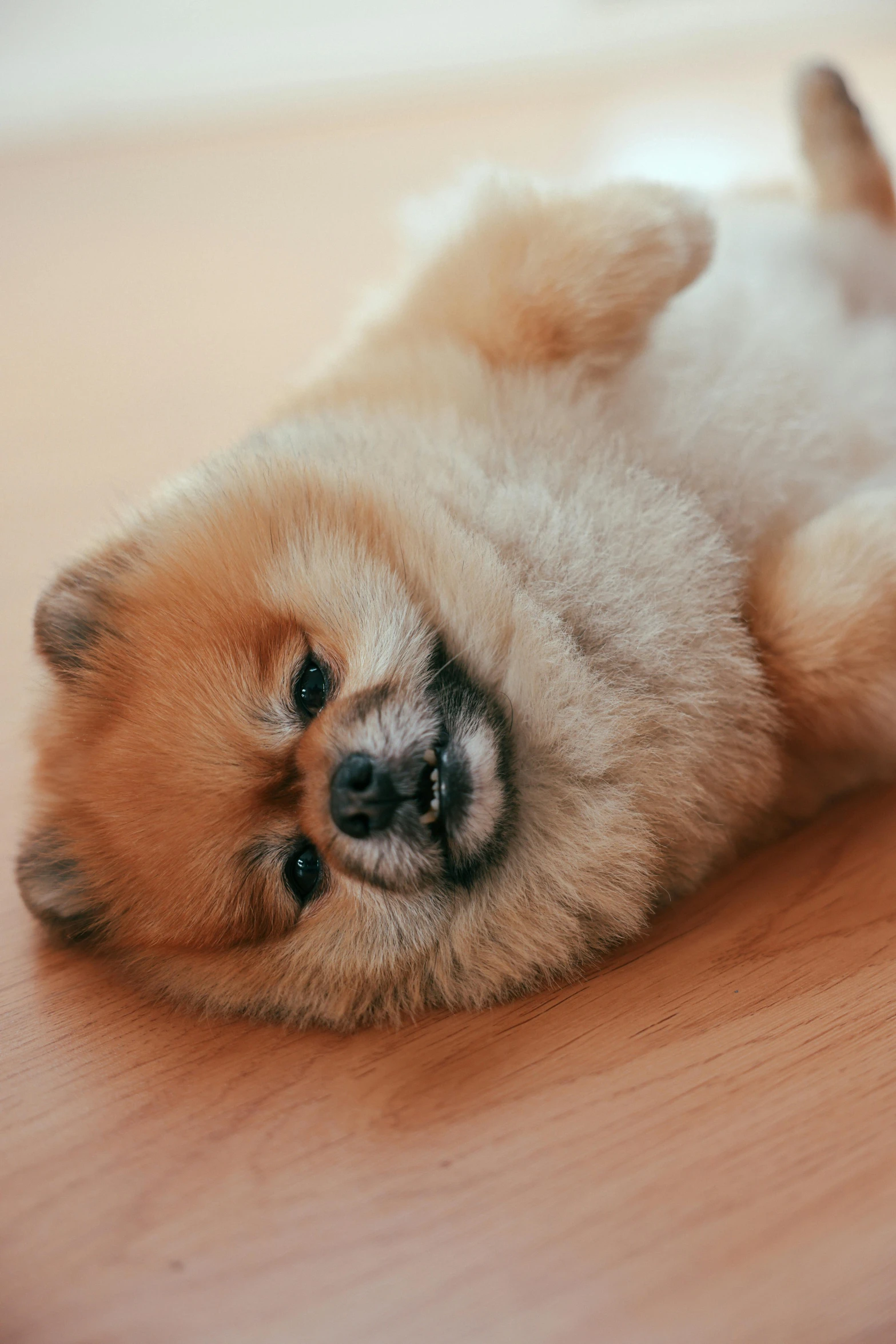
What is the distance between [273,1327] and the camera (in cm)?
103

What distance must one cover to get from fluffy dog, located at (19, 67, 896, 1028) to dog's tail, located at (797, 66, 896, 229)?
0.80m

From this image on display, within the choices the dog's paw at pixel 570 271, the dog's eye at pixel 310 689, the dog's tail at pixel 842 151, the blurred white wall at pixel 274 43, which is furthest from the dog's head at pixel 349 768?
the blurred white wall at pixel 274 43

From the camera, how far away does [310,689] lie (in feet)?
4.83

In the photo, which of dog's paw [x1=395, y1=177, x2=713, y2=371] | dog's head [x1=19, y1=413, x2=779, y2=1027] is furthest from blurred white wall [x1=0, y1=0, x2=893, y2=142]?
dog's head [x1=19, y1=413, x2=779, y2=1027]

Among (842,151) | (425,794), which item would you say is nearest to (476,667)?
(425,794)

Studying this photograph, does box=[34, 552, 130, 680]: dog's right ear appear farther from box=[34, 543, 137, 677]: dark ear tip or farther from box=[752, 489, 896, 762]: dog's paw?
box=[752, 489, 896, 762]: dog's paw

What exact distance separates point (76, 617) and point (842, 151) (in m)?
1.85

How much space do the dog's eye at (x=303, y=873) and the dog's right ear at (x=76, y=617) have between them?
395 mm

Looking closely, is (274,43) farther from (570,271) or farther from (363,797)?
(363,797)

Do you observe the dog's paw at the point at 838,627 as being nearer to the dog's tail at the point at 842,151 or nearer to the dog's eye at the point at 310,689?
the dog's eye at the point at 310,689

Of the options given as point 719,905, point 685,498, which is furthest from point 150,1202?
point 685,498

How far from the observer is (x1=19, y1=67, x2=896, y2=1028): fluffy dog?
4.68 ft

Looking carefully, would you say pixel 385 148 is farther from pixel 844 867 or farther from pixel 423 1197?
pixel 423 1197

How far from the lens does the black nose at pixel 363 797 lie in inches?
52.4
